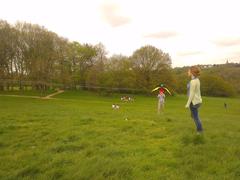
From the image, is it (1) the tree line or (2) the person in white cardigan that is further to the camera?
(1) the tree line

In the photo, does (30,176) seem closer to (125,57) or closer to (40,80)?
(40,80)

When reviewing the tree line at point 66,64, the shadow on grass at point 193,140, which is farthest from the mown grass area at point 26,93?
the shadow on grass at point 193,140

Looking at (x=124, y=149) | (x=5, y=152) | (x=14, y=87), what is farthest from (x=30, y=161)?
(x=14, y=87)

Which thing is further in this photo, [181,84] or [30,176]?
[181,84]

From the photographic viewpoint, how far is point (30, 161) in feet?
15.1

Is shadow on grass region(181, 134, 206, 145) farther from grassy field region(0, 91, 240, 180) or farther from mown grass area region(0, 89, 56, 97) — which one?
mown grass area region(0, 89, 56, 97)

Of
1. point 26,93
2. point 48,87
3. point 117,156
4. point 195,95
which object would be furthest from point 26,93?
point 117,156

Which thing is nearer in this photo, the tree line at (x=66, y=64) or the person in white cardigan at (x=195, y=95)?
the person in white cardigan at (x=195, y=95)

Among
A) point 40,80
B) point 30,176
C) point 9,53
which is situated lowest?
point 30,176

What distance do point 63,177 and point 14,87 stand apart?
5544 cm

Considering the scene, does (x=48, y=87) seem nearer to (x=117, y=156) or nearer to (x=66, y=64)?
(x=66, y=64)

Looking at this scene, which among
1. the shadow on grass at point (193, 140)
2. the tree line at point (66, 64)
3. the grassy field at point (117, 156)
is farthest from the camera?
the tree line at point (66, 64)

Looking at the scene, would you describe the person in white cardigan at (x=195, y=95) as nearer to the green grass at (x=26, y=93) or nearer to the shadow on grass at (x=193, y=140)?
the shadow on grass at (x=193, y=140)

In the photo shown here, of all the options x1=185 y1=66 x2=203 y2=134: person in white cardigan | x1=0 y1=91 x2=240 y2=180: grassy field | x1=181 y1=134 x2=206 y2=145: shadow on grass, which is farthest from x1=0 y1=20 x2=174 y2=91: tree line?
x1=181 y1=134 x2=206 y2=145: shadow on grass
